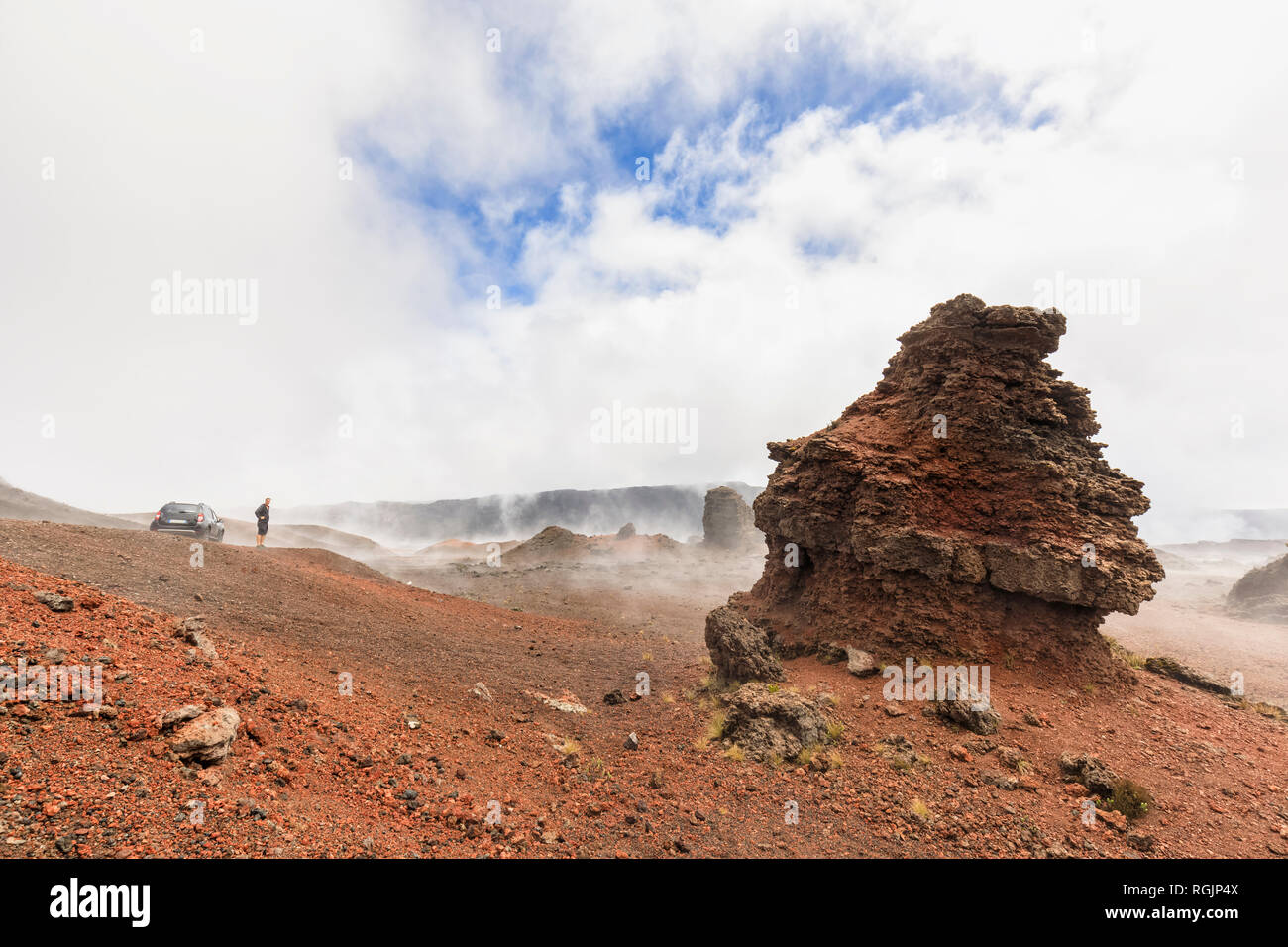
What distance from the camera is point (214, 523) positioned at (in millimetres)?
19484

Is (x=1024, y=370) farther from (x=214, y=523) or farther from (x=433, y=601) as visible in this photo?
(x=214, y=523)

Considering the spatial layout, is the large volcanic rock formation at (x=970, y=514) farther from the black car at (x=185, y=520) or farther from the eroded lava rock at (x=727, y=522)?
the eroded lava rock at (x=727, y=522)

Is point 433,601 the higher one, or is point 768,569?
point 768,569

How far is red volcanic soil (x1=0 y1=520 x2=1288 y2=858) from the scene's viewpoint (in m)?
4.10

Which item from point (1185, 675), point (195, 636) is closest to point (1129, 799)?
point (1185, 675)

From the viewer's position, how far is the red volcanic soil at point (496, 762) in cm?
410

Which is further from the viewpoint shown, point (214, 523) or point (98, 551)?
point (214, 523)

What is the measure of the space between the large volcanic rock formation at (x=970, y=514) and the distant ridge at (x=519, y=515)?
8231 centimetres

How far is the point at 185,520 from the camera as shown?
18.3 m

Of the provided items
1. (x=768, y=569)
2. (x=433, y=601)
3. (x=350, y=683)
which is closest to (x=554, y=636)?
(x=433, y=601)

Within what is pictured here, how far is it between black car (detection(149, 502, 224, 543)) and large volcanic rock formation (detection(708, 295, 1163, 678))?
18902 mm

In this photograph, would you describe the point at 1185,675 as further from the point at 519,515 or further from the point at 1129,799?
the point at 519,515
